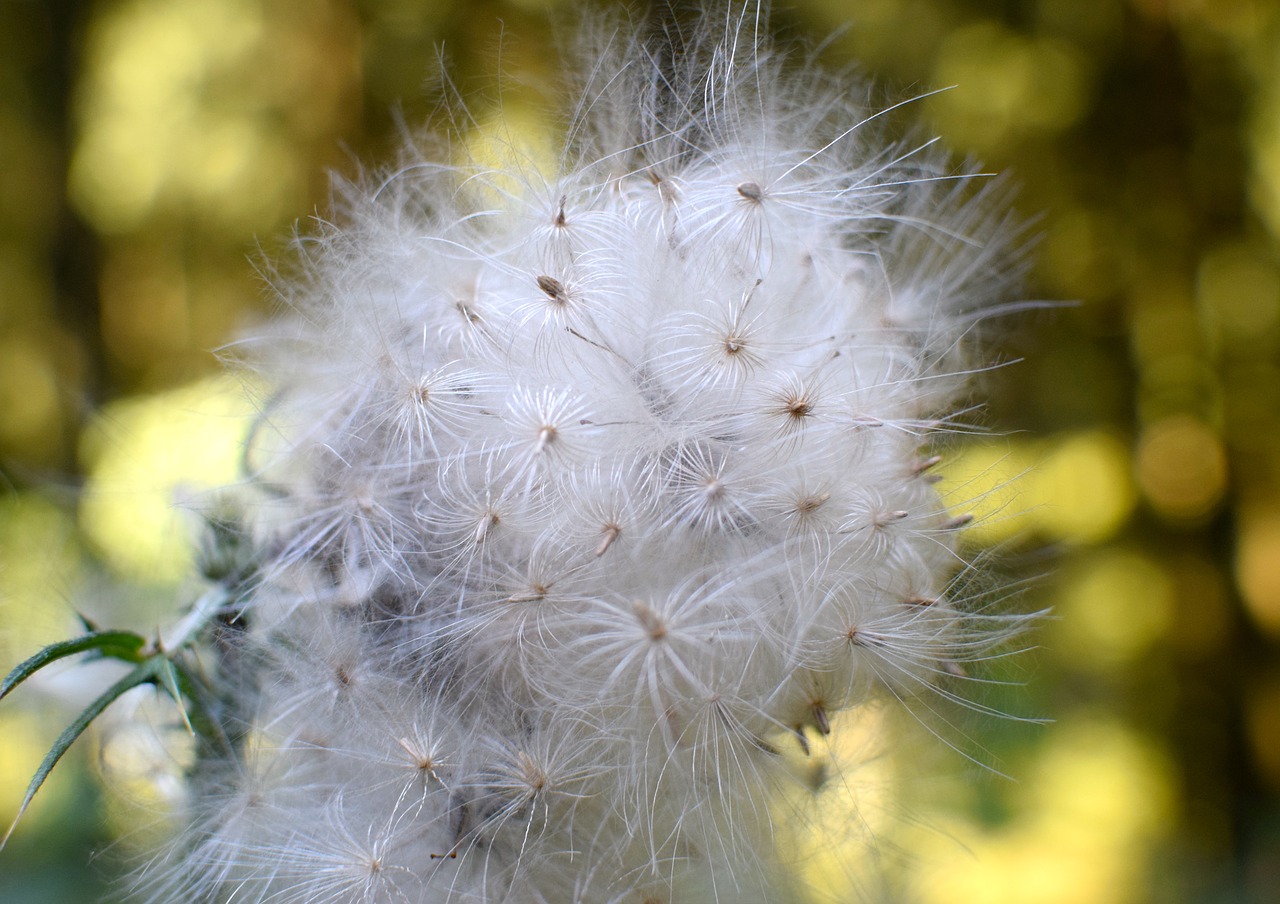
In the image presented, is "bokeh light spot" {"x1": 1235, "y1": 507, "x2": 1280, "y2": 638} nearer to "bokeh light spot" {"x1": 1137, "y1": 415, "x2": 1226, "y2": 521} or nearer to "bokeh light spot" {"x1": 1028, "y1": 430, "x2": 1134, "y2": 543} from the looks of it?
"bokeh light spot" {"x1": 1137, "y1": 415, "x2": 1226, "y2": 521}

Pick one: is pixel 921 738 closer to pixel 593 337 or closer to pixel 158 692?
pixel 593 337

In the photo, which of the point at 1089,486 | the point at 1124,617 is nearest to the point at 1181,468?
the point at 1089,486

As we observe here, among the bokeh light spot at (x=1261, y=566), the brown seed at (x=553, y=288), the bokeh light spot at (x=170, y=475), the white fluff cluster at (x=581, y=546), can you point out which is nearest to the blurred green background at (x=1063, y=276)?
the bokeh light spot at (x=1261, y=566)

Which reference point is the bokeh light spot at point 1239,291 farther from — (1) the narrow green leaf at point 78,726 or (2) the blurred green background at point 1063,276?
(1) the narrow green leaf at point 78,726

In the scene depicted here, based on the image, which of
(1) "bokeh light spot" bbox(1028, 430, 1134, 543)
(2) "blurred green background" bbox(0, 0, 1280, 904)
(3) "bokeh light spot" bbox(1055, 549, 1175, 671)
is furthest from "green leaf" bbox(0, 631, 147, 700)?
(3) "bokeh light spot" bbox(1055, 549, 1175, 671)

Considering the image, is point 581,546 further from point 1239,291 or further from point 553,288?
point 1239,291

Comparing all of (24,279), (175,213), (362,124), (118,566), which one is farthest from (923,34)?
(24,279)
